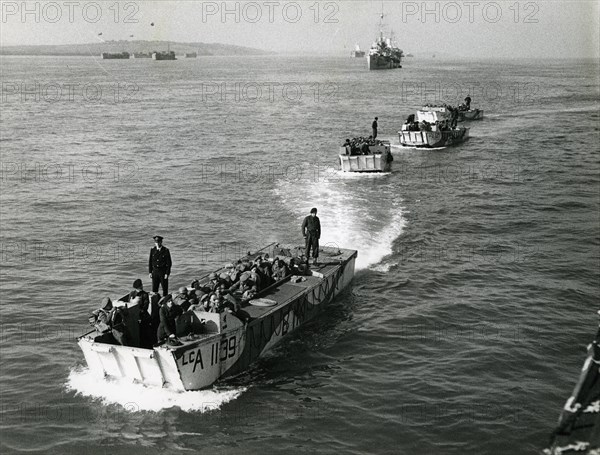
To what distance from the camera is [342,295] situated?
75.7ft

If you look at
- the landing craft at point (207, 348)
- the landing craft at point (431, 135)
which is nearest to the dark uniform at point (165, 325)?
the landing craft at point (207, 348)

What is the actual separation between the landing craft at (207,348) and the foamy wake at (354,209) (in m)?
7.76

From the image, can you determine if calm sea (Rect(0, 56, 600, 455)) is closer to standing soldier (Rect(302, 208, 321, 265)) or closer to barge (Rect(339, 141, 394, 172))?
barge (Rect(339, 141, 394, 172))

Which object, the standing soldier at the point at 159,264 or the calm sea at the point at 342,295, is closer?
the calm sea at the point at 342,295

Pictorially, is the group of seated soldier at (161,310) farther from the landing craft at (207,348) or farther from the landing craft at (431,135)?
the landing craft at (431,135)

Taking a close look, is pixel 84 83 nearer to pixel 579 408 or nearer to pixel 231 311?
pixel 231 311

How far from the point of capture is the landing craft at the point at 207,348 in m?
15.1

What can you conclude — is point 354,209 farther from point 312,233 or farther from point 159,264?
point 159,264

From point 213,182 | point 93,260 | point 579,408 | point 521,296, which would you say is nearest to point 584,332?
point 521,296

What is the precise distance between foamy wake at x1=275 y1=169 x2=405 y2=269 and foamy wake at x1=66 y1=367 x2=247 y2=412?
11.1 metres

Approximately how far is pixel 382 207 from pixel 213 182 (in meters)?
11.8

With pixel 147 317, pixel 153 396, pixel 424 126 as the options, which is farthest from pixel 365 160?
pixel 153 396

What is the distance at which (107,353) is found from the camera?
15.4m

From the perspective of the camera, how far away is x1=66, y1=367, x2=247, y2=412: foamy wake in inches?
606
